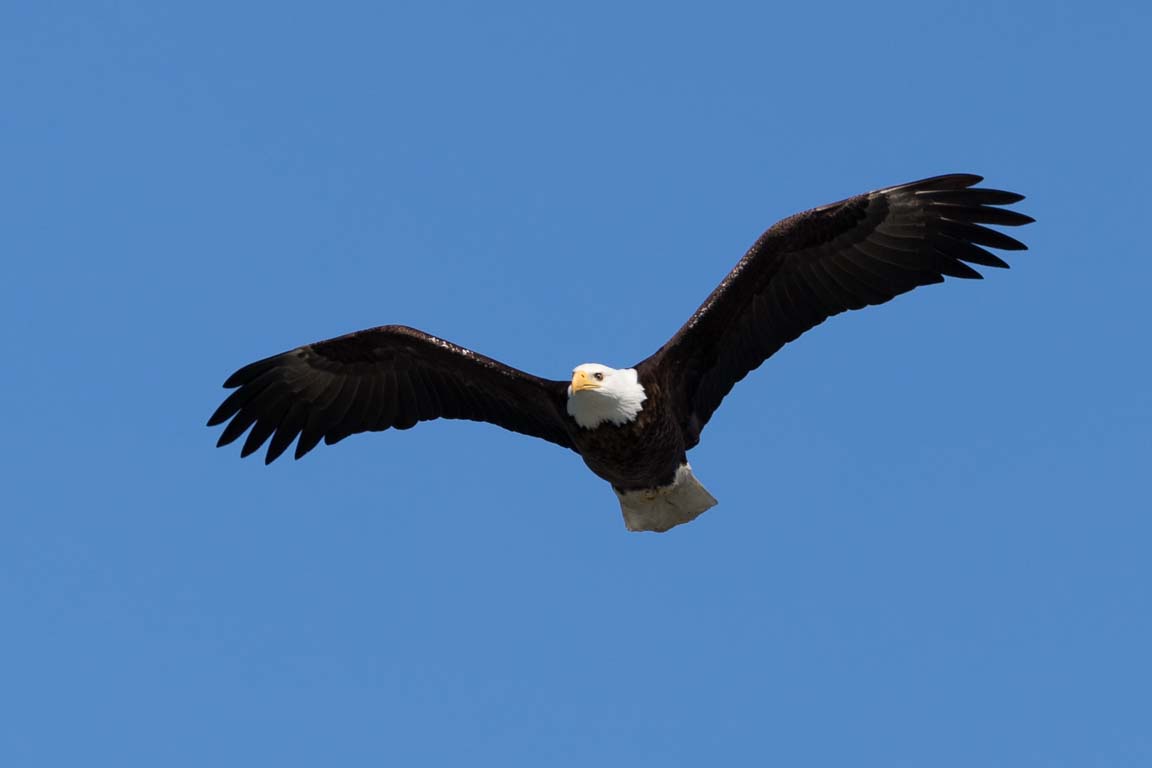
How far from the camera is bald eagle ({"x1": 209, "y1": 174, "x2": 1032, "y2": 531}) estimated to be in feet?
45.3

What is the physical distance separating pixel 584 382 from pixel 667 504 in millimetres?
1543

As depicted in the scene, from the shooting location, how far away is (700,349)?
46.8 ft

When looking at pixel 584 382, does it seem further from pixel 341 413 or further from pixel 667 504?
pixel 341 413

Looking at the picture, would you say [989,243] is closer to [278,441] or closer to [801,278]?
[801,278]

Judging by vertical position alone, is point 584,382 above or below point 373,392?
below

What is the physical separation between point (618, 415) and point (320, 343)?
2833 mm

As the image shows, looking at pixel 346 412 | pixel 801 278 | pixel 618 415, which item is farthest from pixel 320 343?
pixel 801 278

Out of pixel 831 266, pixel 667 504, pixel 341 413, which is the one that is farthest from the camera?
pixel 341 413

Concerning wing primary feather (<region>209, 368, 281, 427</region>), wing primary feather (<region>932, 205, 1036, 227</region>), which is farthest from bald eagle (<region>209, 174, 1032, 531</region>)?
wing primary feather (<region>209, 368, 281, 427</region>)

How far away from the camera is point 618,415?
1360 cm

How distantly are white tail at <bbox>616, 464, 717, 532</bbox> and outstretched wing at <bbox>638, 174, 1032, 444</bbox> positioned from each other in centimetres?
61

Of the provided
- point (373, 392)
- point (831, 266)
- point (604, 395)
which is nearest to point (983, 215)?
point (831, 266)

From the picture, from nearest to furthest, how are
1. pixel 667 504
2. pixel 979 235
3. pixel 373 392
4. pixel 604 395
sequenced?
1. pixel 604 395
2. pixel 979 235
3. pixel 667 504
4. pixel 373 392

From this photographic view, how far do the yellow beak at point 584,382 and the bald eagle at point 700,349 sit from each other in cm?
1
